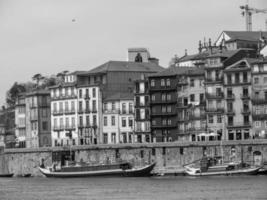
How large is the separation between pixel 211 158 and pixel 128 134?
32.2 meters

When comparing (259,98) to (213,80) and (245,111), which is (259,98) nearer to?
(245,111)

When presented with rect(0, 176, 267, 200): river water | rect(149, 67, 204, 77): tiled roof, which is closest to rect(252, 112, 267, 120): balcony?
rect(149, 67, 204, 77): tiled roof

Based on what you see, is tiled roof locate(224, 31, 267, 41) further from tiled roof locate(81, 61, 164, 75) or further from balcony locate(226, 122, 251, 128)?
balcony locate(226, 122, 251, 128)

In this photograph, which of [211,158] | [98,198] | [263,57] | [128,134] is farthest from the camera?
[128,134]

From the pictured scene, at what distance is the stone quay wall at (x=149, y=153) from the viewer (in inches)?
6004

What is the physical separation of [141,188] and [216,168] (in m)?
21.4

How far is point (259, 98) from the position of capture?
16300cm

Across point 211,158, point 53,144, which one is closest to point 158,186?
point 211,158

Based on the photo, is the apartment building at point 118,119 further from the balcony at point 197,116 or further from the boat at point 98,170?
the boat at point 98,170

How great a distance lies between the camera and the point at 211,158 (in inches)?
6048

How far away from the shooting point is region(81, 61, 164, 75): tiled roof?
629ft

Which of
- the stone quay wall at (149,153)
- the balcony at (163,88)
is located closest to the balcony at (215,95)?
the balcony at (163,88)

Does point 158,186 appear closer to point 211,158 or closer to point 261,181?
point 261,181

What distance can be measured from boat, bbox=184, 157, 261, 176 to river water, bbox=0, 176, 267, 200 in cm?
194
